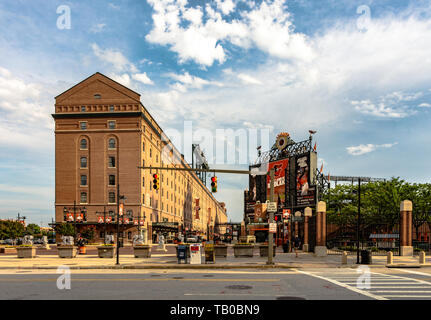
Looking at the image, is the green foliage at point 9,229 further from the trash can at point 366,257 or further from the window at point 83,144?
the trash can at point 366,257

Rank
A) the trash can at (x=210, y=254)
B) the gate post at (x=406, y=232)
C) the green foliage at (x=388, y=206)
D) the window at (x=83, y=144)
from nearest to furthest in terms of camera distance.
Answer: the trash can at (x=210, y=254)
the gate post at (x=406, y=232)
the green foliage at (x=388, y=206)
the window at (x=83, y=144)

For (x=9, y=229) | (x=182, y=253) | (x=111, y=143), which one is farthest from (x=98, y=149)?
(x=182, y=253)

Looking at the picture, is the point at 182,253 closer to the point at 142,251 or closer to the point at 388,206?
the point at 142,251

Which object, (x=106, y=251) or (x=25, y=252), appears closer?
(x=106, y=251)

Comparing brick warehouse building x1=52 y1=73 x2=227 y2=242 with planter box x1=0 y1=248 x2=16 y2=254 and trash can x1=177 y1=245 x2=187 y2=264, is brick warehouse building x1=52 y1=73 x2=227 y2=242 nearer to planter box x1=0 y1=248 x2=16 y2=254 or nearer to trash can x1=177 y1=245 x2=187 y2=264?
planter box x1=0 y1=248 x2=16 y2=254

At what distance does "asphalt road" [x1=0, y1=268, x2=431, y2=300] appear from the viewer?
1316cm

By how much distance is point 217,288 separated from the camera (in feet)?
49.3

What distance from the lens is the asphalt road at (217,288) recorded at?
43.2ft

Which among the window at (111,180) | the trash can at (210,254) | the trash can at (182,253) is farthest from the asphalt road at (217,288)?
the window at (111,180)
